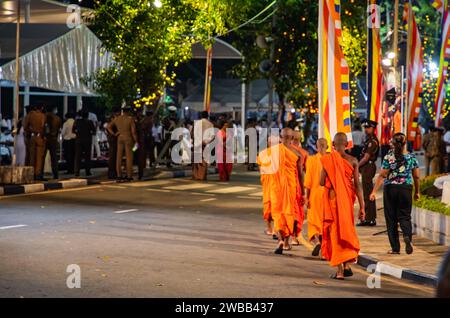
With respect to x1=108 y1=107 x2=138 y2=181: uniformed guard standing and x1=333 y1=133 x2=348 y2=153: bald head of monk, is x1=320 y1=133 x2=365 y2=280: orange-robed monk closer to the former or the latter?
x1=333 y1=133 x2=348 y2=153: bald head of monk

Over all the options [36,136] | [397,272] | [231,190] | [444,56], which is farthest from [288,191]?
[36,136]

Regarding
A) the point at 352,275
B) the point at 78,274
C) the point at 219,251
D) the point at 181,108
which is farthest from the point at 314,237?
the point at 181,108

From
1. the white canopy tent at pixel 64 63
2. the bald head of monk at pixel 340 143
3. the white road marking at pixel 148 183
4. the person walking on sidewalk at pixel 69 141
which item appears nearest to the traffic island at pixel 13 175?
the white canopy tent at pixel 64 63

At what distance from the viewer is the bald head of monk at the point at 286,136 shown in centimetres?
1488

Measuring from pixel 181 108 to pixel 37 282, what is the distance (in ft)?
154

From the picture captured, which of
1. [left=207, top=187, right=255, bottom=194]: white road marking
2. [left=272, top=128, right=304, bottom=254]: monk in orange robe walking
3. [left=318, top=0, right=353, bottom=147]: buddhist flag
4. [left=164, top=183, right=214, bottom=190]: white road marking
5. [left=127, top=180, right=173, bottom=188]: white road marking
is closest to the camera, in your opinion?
[left=272, top=128, right=304, bottom=254]: monk in orange robe walking

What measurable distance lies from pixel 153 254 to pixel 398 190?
3.47 m

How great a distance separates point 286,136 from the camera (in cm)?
1493

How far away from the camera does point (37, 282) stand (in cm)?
1067

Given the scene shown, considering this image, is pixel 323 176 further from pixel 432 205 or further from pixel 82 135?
pixel 82 135

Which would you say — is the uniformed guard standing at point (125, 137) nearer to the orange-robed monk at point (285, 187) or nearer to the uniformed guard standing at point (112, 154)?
the uniformed guard standing at point (112, 154)

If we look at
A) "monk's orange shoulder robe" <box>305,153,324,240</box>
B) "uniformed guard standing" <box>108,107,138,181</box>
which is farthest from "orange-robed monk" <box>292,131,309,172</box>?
"uniformed guard standing" <box>108,107,138,181</box>

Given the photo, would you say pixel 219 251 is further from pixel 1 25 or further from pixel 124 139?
pixel 1 25

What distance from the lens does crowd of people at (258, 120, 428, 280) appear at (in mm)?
12367
